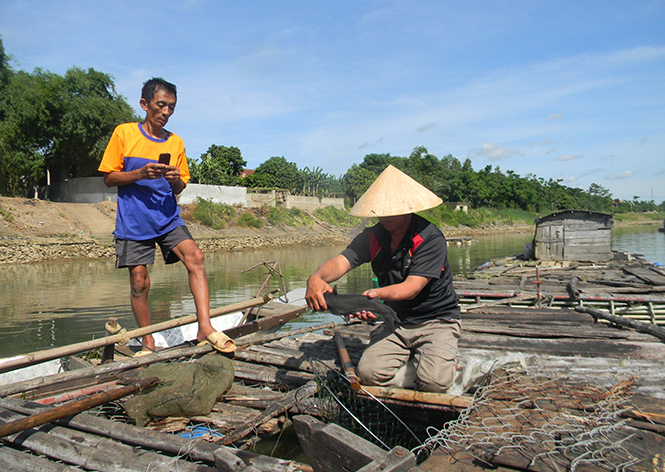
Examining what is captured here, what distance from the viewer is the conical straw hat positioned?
285 cm

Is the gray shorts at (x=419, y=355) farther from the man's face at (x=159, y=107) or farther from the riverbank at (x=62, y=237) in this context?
the riverbank at (x=62, y=237)

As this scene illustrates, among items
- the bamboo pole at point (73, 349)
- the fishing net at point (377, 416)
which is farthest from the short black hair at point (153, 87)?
the fishing net at point (377, 416)

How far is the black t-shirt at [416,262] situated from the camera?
287 cm

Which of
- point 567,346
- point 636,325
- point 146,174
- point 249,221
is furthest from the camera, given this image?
point 249,221

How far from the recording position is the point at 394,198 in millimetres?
2928

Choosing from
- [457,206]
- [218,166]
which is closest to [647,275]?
[218,166]

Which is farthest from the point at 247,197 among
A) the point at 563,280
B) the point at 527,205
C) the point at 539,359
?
the point at 527,205

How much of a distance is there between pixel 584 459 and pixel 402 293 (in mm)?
1261

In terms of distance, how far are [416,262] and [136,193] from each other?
243cm

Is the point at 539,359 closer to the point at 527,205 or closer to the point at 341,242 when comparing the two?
the point at 341,242

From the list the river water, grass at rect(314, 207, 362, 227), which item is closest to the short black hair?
the river water

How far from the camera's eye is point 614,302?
754 cm

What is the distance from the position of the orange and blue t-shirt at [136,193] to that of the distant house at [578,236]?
1382 cm

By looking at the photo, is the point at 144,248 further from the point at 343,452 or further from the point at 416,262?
the point at 343,452
